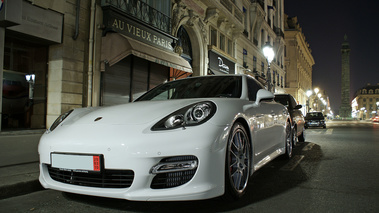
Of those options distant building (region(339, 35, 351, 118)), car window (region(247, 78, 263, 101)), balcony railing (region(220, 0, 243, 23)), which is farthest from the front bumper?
distant building (region(339, 35, 351, 118))

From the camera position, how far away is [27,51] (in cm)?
785

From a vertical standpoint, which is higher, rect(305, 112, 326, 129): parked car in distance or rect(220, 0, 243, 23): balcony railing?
rect(220, 0, 243, 23): balcony railing

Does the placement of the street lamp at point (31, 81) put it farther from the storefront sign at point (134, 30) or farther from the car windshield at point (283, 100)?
the car windshield at point (283, 100)

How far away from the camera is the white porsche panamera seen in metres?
2.31

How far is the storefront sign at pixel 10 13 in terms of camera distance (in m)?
5.44

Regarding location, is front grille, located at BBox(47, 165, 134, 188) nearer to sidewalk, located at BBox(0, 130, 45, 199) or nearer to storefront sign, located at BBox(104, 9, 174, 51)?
sidewalk, located at BBox(0, 130, 45, 199)

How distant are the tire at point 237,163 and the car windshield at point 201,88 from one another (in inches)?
27.3

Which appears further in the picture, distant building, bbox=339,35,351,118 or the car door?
distant building, bbox=339,35,351,118

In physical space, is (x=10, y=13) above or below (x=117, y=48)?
below

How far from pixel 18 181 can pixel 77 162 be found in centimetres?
135

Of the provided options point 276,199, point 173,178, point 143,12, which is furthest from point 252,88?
point 143,12

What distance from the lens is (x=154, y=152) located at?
2.31m

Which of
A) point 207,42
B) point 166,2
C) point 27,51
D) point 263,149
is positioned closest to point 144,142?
point 263,149

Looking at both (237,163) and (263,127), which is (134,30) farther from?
(237,163)
